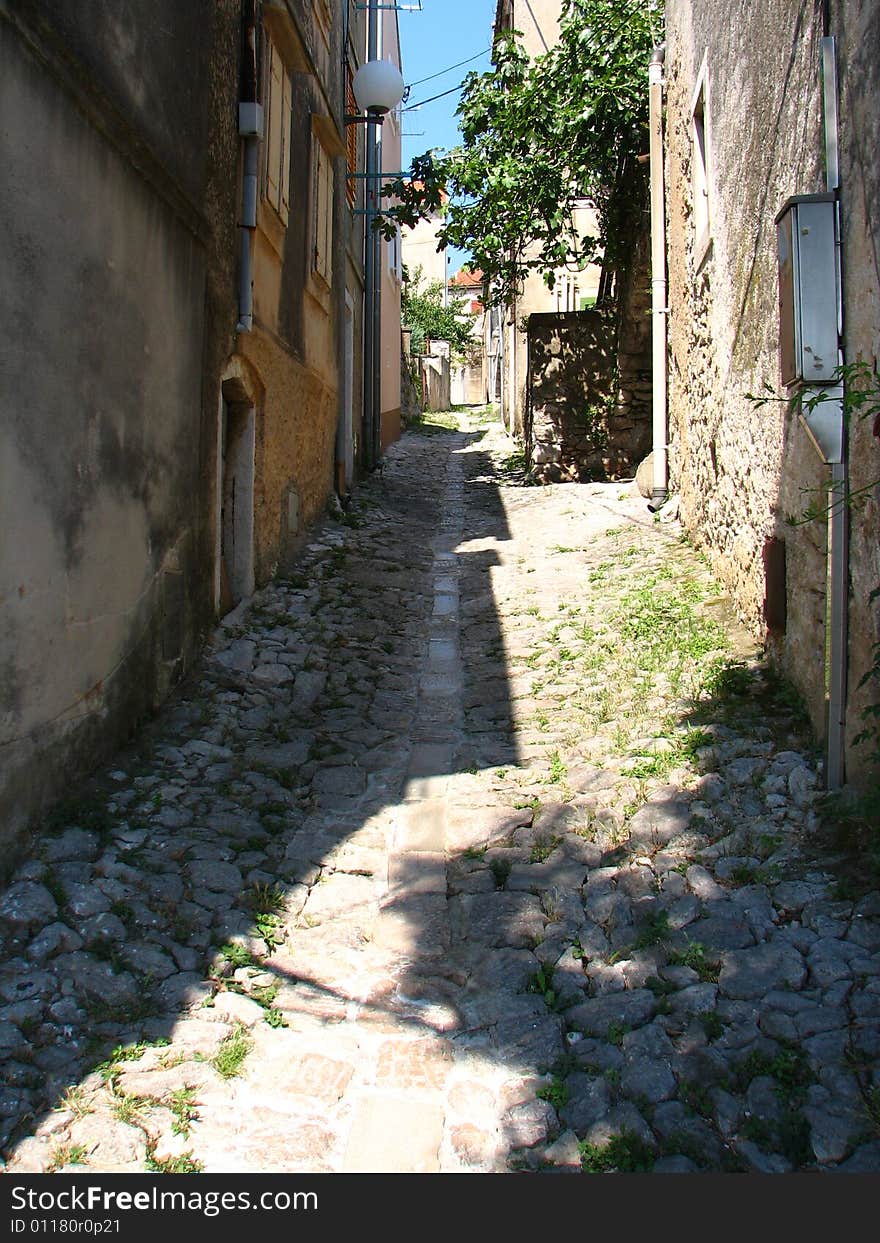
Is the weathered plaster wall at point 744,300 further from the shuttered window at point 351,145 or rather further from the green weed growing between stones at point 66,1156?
the shuttered window at point 351,145

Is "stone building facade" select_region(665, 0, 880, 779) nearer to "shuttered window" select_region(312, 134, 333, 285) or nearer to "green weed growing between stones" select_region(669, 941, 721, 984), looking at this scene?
"green weed growing between stones" select_region(669, 941, 721, 984)

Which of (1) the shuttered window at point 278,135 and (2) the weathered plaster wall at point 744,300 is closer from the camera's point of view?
(2) the weathered plaster wall at point 744,300

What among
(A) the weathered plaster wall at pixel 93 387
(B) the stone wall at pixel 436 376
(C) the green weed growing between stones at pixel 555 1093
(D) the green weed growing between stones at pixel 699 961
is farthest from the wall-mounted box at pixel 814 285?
(B) the stone wall at pixel 436 376

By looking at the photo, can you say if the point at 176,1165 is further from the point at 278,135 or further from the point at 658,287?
the point at 658,287

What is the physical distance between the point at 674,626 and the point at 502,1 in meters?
21.5

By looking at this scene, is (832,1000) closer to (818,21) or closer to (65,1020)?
(65,1020)

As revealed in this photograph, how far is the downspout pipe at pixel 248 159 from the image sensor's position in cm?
643

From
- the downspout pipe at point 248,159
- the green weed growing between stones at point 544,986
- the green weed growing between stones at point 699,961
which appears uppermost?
the downspout pipe at point 248,159

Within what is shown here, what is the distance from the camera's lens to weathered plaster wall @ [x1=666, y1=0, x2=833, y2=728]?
452cm

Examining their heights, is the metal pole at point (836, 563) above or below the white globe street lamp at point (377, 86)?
below

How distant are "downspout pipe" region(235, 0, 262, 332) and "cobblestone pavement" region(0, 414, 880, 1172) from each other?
2126 millimetres

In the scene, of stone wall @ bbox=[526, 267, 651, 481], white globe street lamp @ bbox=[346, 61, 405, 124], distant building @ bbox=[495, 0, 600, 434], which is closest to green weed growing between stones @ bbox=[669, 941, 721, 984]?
white globe street lamp @ bbox=[346, 61, 405, 124]

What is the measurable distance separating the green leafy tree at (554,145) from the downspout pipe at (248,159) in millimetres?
4142

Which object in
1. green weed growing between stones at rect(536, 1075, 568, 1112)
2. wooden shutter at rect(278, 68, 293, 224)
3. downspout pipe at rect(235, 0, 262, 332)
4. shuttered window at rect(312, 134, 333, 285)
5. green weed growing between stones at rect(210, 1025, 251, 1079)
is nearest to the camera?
green weed growing between stones at rect(536, 1075, 568, 1112)
